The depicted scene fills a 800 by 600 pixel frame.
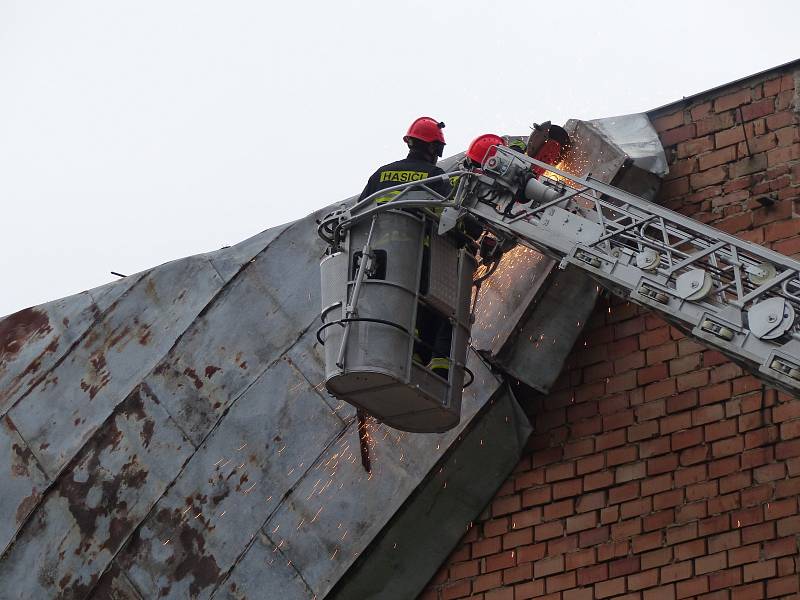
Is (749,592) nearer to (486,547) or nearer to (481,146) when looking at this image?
(486,547)

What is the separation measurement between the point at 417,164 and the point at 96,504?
3.21 m

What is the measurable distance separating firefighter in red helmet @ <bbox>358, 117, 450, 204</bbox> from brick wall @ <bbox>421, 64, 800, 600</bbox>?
141 centimetres

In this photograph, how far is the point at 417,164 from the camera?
7.84 m

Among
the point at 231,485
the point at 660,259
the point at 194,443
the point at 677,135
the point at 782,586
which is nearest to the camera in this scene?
the point at 660,259

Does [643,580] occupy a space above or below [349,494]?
below

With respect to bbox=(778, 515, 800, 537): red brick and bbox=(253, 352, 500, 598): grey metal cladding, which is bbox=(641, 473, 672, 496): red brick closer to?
bbox=(778, 515, 800, 537): red brick

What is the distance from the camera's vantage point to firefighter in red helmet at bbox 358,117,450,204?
25.5 ft

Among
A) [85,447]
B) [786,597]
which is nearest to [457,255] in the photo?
[786,597]

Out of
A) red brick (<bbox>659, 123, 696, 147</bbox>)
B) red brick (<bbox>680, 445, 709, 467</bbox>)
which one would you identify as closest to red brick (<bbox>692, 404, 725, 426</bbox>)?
red brick (<bbox>680, 445, 709, 467</bbox>)

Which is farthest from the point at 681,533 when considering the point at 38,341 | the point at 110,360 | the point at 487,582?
the point at 38,341

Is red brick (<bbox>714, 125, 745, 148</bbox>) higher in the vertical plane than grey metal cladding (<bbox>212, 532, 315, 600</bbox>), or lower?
higher

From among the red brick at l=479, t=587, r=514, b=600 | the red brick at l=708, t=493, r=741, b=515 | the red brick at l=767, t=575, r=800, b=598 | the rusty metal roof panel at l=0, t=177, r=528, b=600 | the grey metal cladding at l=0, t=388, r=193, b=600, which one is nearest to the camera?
the red brick at l=767, t=575, r=800, b=598

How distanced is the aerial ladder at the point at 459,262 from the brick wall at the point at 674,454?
2.02 ft

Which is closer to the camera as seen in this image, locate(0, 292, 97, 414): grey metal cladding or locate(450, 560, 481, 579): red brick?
locate(450, 560, 481, 579): red brick
